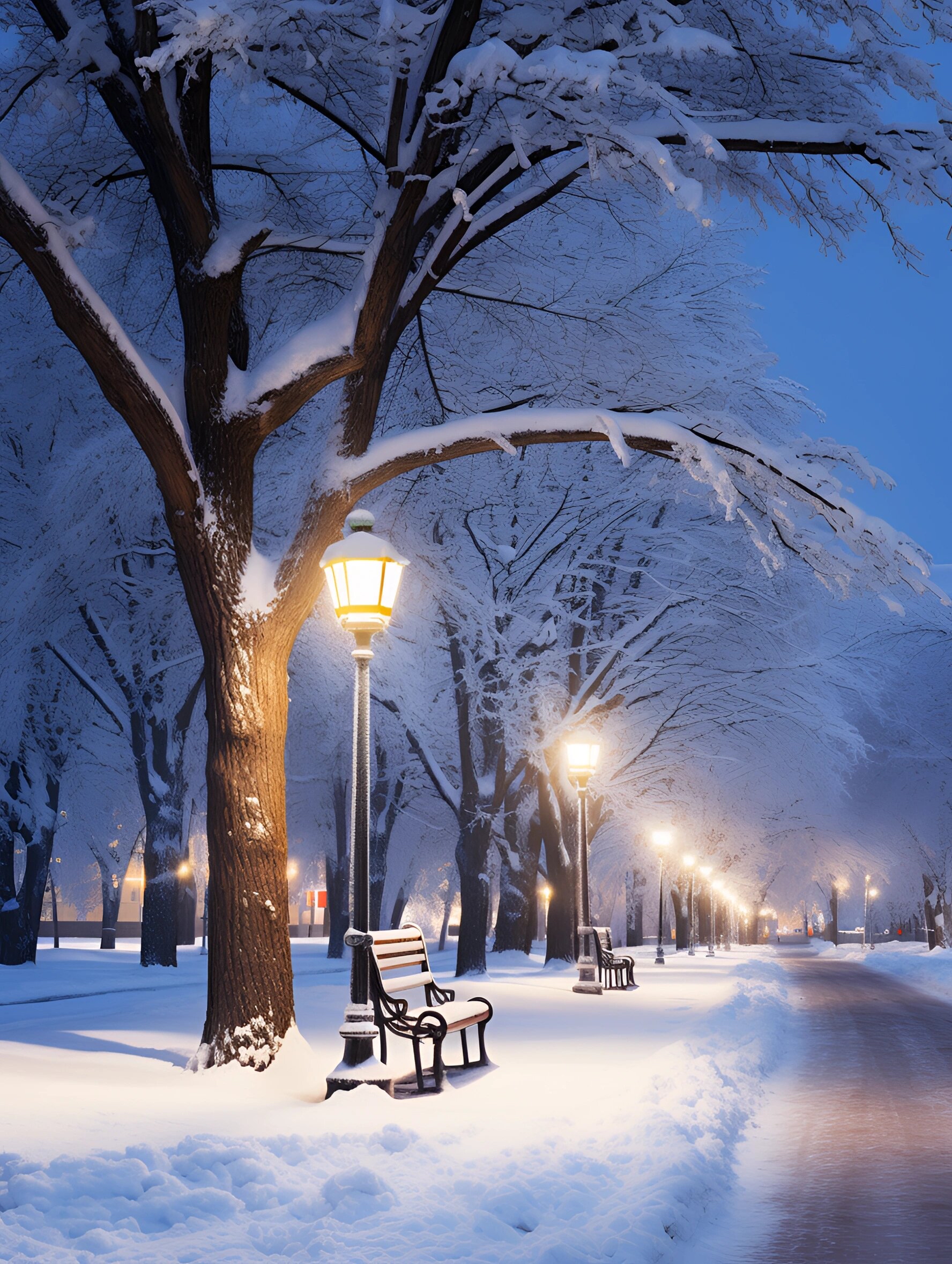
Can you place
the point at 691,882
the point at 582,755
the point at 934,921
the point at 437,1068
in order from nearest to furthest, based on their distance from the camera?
1. the point at 437,1068
2. the point at 582,755
3. the point at 934,921
4. the point at 691,882

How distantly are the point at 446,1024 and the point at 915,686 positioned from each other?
3029 centimetres

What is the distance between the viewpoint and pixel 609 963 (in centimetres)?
2156

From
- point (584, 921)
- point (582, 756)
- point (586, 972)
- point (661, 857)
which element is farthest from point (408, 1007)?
point (661, 857)

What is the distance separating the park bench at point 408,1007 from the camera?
8.73m

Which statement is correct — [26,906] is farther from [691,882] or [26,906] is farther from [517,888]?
[691,882]

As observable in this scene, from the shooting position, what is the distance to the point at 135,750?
25.8m

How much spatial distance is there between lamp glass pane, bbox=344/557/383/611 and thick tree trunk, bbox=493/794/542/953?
19343 mm

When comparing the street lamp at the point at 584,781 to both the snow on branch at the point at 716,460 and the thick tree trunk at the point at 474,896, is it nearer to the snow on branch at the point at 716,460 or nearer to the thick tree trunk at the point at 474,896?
the thick tree trunk at the point at 474,896

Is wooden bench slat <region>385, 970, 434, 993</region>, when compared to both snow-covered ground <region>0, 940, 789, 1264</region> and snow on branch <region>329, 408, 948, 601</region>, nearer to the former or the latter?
snow-covered ground <region>0, 940, 789, 1264</region>

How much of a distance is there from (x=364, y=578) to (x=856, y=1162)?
5.22 metres

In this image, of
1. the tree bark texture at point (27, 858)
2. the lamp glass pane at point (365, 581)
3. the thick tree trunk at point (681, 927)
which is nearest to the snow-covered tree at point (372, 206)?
the lamp glass pane at point (365, 581)

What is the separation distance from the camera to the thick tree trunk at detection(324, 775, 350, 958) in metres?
35.2

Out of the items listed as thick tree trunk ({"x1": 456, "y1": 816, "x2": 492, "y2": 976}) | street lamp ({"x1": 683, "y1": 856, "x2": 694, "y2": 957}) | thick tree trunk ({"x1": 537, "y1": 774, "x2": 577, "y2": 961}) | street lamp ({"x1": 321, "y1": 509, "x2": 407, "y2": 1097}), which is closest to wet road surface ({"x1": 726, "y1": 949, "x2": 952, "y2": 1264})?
street lamp ({"x1": 321, "y1": 509, "x2": 407, "y2": 1097})

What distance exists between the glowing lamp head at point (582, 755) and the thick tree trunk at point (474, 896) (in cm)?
317
